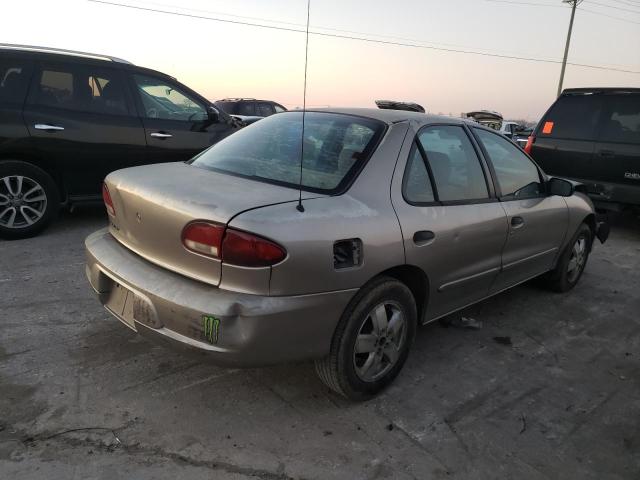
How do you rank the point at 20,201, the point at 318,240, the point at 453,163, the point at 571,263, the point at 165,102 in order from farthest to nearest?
the point at 165,102 < the point at 20,201 < the point at 571,263 < the point at 453,163 < the point at 318,240

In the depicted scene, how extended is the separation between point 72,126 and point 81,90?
426 mm

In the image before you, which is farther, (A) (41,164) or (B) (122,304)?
(A) (41,164)

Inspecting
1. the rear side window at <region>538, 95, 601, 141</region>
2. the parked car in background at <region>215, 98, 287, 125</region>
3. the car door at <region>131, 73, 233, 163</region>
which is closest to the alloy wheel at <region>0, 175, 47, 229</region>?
the car door at <region>131, 73, 233, 163</region>

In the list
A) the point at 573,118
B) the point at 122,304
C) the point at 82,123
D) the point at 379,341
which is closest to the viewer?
the point at 122,304

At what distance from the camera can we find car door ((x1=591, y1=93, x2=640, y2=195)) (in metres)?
6.41

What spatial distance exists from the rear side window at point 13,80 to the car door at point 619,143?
263 inches

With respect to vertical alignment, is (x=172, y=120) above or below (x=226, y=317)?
above

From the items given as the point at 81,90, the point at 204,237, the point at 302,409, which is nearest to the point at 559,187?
the point at 302,409

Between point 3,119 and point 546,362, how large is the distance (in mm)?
5165

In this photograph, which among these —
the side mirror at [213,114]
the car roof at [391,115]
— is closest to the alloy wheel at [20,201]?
the side mirror at [213,114]

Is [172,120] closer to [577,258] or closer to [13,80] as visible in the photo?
[13,80]

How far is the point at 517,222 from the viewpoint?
144 inches

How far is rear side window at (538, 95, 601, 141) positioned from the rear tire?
98.3 inches

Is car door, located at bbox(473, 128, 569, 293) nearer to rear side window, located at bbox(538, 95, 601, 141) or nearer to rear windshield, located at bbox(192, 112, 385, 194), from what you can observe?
rear windshield, located at bbox(192, 112, 385, 194)
